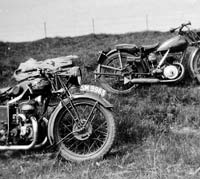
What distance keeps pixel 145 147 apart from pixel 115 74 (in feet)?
10.1

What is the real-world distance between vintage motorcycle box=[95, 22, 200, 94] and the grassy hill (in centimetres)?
48

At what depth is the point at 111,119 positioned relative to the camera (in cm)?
464

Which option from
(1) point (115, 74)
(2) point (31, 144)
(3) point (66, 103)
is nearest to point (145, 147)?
(3) point (66, 103)

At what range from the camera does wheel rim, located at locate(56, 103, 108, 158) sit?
4.74 m

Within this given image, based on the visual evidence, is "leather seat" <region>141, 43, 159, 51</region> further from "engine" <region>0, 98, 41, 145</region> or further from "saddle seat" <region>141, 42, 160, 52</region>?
"engine" <region>0, 98, 41, 145</region>

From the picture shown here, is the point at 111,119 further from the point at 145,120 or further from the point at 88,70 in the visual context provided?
the point at 88,70

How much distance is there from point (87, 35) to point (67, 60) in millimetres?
14549

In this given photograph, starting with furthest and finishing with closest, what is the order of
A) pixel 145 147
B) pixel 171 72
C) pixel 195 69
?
1. pixel 195 69
2. pixel 171 72
3. pixel 145 147

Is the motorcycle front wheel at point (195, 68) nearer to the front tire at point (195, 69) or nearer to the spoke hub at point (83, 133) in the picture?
the front tire at point (195, 69)

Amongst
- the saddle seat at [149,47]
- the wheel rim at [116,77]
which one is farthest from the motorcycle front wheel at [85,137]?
the saddle seat at [149,47]

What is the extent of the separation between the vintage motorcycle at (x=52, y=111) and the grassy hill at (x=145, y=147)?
0.23 meters

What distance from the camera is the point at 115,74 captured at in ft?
25.7

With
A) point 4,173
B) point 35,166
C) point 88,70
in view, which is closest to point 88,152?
point 35,166

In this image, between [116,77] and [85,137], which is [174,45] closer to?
[116,77]
